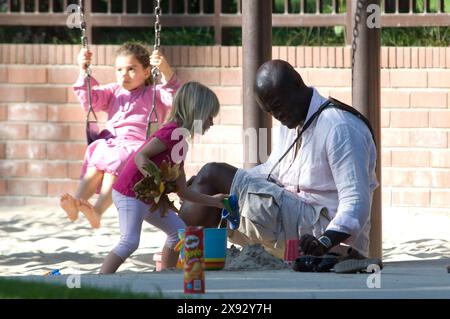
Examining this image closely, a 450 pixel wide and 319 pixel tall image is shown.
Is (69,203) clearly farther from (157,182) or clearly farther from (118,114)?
(157,182)

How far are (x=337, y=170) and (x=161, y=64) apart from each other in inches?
102

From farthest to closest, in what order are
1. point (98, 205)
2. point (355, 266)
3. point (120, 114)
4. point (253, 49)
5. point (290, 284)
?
point (120, 114) < point (98, 205) < point (253, 49) < point (355, 266) < point (290, 284)

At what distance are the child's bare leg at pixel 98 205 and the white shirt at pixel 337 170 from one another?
2392mm

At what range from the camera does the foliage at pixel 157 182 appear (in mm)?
6855

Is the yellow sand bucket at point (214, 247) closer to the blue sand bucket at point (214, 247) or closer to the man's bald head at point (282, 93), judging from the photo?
the blue sand bucket at point (214, 247)

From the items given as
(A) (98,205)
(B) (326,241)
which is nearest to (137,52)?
(A) (98,205)

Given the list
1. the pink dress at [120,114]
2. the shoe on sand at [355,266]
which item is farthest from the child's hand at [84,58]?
the shoe on sand at [355,266]

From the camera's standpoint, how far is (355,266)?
617cm

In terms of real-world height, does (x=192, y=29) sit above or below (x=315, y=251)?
above

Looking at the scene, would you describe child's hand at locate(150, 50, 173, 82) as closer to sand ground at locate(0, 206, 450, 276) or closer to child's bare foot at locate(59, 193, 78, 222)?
child's bare foot at locate(59, 193, 78, 222)
